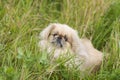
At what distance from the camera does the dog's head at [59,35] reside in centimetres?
458

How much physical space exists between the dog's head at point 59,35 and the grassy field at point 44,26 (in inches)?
4.8

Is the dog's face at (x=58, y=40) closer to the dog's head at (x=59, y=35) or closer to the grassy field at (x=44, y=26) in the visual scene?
the dog's head at (x=59, y=35)

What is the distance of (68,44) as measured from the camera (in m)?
4.62

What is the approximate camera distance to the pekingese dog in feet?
15.0

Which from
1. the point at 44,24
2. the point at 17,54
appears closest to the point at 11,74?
the point at 17,54

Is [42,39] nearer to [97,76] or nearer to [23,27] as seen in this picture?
[23,27]

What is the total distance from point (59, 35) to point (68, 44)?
0.13m

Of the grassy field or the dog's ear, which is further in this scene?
the dog's ear

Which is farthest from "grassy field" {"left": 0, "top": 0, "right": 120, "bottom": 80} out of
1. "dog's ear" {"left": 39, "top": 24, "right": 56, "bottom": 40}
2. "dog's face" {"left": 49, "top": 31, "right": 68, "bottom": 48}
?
"dog's face" {"left": 49, "top": 31, "right": 68, "bottom": 48}

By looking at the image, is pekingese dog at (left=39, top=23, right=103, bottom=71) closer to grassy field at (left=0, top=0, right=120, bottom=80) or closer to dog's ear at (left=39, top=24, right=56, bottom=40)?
dog's ear at (left=39, top=24, right=56, bottom=40)

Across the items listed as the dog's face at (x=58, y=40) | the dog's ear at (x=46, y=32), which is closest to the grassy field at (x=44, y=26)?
the dog's ear at (x=46, y=32)

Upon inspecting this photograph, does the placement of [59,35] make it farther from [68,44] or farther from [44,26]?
[44,26]

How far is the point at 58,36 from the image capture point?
181 inches

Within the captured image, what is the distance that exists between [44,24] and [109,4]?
80 centimetres
